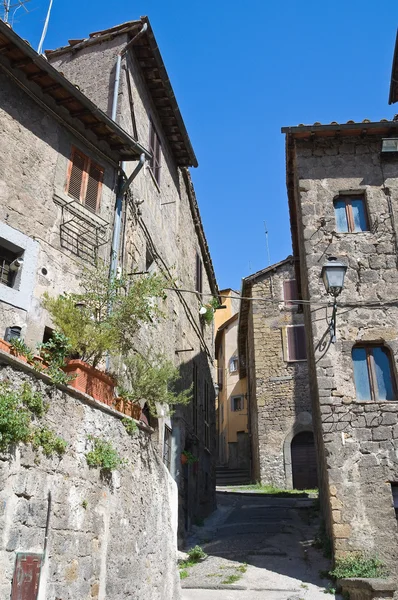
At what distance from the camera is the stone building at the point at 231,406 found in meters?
31.5

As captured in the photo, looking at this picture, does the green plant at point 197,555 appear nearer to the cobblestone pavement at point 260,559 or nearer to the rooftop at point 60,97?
the cobblestone pavement at point 260,559

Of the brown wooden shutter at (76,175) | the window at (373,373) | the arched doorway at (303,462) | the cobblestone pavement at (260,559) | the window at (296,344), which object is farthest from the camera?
the window at (296,344)

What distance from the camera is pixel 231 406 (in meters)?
33.0

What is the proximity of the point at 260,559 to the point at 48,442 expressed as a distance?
19.5 feet

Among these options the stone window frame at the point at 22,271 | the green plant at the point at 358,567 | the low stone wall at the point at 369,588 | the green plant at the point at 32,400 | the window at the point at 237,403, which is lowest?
the low stone wall at the point at 369,588

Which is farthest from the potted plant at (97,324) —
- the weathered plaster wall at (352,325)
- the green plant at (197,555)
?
the green plant at (197,555)

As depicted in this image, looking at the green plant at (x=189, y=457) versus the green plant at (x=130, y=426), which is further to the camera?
the green plant at (x=189, y=457)

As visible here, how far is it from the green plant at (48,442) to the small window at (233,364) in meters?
28.4

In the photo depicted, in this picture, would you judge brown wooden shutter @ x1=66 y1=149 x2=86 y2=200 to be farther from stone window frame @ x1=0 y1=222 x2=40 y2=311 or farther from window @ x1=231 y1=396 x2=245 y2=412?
window @ x1=231 y1=396 x2=245 y2=412

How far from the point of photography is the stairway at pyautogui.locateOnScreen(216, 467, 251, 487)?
949 inches

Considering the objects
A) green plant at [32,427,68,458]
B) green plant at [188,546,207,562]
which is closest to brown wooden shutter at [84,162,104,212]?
green plant at [32,427,68,458]

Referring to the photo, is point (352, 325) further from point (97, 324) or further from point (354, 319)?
point (97, 324)

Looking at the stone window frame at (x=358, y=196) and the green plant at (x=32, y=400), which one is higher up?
the stone window frame at (x=358, y=196)

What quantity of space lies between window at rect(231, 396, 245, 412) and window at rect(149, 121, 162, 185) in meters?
21.2
